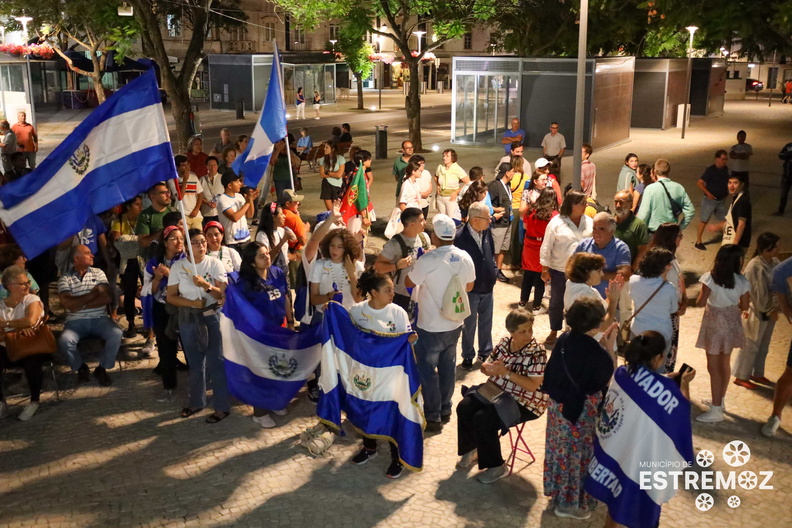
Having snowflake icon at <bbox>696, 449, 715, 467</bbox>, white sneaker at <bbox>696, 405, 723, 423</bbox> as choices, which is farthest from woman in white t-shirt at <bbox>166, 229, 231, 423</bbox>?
white sneaker at <bbox>696, 405, 723, 423</bbox>

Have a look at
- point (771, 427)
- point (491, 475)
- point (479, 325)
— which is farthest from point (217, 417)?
point (771, 427)

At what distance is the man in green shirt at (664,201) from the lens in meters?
10.7

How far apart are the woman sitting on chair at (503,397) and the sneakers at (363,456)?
0.74 m

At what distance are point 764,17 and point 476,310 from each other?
14.9 meters

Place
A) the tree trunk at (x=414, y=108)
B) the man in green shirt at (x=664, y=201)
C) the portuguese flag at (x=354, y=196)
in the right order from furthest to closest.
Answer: the tree trunk at (x=414, y=108)
the man in green shirt at (x=664, y=201)
the portuguese flag at (x=354, y=196)

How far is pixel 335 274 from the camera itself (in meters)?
7.36

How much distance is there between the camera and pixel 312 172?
22.0 meters

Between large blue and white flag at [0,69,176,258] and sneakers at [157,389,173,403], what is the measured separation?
6.09 feet

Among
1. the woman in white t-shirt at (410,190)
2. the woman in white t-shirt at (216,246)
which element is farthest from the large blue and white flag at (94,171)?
the woman in white t-shirt at (410,190)

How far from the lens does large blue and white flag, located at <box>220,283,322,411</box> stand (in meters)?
7.21

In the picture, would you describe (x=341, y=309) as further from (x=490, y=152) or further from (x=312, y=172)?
(x=490, y=152)

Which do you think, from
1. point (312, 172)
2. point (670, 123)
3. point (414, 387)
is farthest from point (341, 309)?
point (670, 123)

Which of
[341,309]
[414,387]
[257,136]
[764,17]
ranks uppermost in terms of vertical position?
[764,17]

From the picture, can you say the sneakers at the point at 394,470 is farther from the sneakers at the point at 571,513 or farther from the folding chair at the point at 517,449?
the sneakers at the point at 571,513
